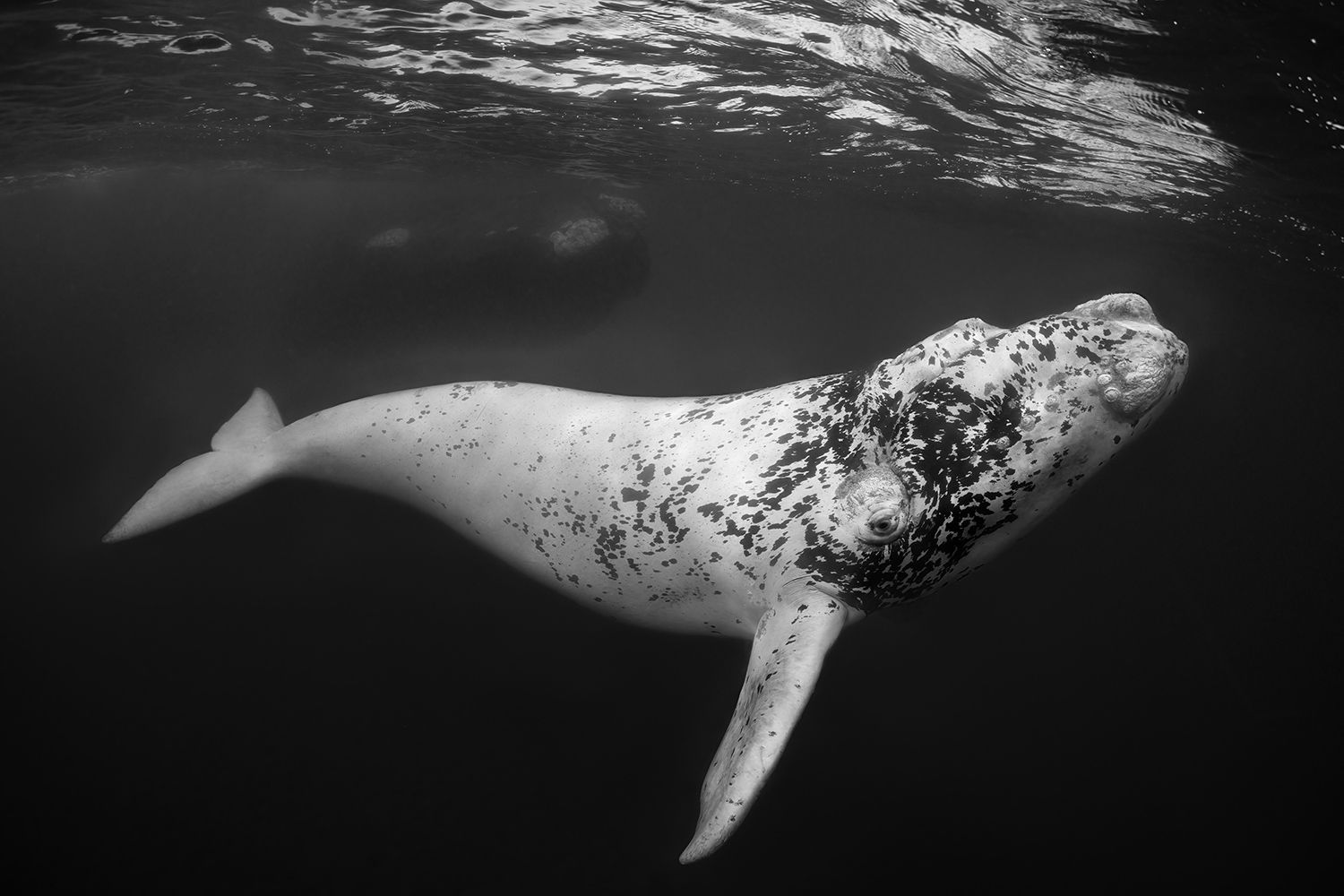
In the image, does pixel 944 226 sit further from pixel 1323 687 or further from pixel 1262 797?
pixel 1262 797

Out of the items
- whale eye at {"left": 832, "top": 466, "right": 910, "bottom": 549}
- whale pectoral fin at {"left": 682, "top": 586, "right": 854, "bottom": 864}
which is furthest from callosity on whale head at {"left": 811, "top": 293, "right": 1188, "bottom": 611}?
whale pectoral fin at {"left": 682, "top": 586, "right": 854, "bottom": 864}

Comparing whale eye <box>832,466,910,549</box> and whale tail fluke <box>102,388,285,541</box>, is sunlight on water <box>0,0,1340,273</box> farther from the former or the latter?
whale eye <box>832,466,910,549</box>

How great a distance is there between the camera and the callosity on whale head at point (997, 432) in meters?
3.13

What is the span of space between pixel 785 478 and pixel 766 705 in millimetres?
1181

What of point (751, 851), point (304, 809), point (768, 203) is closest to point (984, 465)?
point (751, 851)

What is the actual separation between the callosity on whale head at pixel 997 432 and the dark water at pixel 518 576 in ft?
6.84

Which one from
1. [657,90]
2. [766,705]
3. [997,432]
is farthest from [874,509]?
[657,90]

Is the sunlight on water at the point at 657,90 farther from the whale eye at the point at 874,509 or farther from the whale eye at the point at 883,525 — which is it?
the whale eye at the point at 883,525

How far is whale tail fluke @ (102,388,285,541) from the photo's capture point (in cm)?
505

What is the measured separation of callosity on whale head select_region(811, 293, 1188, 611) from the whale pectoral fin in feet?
0.77

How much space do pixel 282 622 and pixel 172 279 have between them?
29.3 ft

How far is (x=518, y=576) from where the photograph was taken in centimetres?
548

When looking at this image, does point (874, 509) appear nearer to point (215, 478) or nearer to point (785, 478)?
point (785, 478)

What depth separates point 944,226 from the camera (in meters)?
23.6
